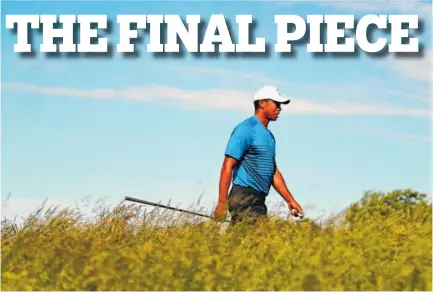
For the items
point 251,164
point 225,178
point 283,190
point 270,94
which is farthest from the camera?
point 283,190

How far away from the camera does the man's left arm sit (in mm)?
11961

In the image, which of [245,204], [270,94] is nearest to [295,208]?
[245,204]

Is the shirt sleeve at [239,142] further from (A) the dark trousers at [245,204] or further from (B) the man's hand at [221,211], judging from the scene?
(B) the man's hand at [221,211]

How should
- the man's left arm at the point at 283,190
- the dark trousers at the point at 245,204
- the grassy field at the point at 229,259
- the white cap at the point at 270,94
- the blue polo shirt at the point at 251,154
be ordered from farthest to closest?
the man's left arm at the point at 283,190, the white cap at the point at 270,94, the blue polo shirt at the point at 251,154, the dark trousers at the point at 245,204, the grassy field at the point at 229,259

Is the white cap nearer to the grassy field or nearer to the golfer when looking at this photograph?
the golfer

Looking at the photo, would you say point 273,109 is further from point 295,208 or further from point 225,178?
point 295,208

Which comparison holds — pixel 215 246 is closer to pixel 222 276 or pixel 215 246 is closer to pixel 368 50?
pixel 222 276

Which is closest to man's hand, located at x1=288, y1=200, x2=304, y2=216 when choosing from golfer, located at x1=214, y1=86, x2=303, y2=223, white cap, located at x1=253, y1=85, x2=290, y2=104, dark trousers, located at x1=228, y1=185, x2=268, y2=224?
golfer, located at x1=214, y1=86, x2=303, y2=223

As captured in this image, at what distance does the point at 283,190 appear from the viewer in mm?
12008

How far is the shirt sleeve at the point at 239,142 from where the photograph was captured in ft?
37.0

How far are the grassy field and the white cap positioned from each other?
161 centimetres

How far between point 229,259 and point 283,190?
327cm

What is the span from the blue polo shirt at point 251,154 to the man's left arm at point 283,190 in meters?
0.43

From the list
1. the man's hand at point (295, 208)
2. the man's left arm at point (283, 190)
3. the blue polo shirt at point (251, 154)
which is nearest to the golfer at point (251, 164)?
the blue polo shirt at point (251, 154)
